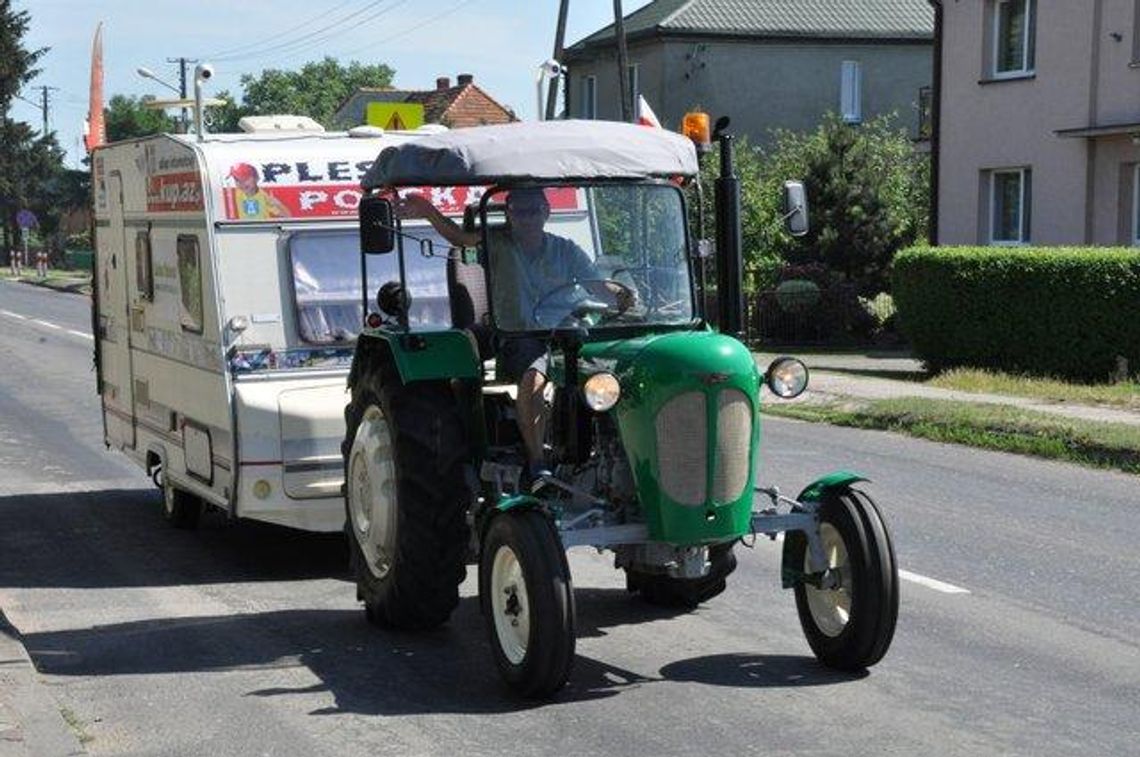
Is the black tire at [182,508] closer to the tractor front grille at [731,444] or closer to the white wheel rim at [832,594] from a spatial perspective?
the white wheel rim at [832,594]

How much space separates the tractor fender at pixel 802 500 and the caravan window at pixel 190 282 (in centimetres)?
438

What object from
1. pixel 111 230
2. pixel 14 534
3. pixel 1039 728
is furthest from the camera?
pixel 111 230

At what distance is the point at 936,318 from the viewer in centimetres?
2367

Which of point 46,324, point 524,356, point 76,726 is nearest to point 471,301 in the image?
point 524,356

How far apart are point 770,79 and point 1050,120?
21571 millimetres

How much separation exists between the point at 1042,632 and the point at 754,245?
2556 cm

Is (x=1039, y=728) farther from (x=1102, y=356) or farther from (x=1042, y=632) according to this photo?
(x=1102, y=356)

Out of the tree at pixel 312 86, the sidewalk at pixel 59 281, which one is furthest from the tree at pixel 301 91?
the sidewalk at pixel 59 281

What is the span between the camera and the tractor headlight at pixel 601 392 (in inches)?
→ 291

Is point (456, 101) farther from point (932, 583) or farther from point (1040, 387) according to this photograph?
point (932, 583)

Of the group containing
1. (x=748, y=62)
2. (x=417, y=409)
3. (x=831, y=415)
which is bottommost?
(x=831, y=415)

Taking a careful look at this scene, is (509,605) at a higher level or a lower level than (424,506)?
lower

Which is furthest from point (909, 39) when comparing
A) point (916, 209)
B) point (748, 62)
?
point (916, 209)

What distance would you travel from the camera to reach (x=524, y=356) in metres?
8.09
